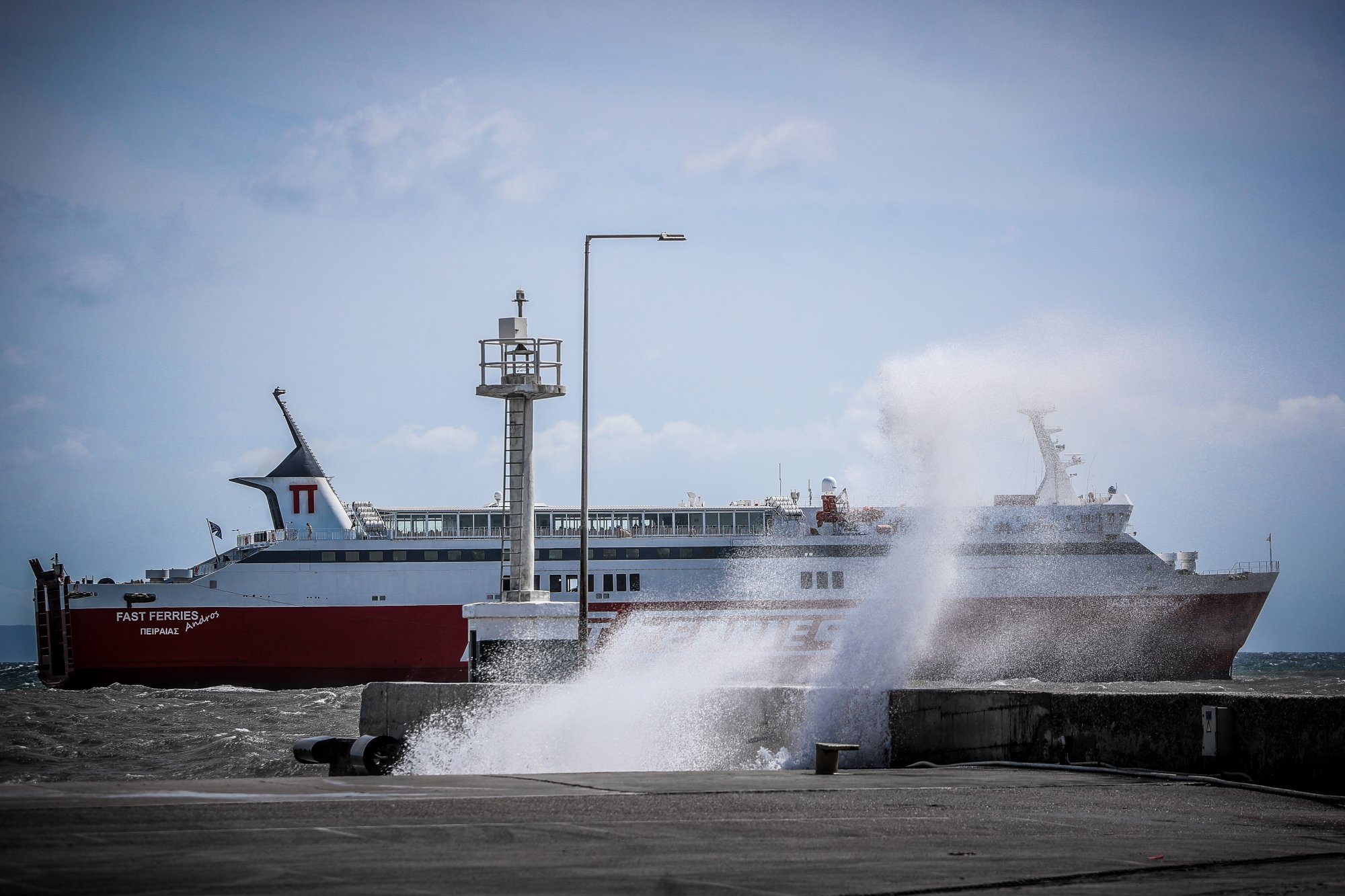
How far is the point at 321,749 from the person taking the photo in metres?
16.0

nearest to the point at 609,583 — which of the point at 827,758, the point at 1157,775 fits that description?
the point at 827,758

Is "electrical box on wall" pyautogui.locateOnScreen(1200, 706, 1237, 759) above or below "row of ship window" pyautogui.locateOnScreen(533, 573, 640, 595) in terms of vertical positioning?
above

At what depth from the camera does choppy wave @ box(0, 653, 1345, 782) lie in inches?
795

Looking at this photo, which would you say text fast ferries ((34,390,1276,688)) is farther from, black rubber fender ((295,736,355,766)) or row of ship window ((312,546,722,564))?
black rubber fender ((295,736,355,766))

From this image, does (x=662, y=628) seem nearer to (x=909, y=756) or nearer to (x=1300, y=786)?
(x=909, y=756)

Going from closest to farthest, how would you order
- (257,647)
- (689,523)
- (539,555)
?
1. (257,647)
2. (539,555)
3. (689,523)

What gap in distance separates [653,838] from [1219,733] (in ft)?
19.4

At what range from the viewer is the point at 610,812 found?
8188 millimetres

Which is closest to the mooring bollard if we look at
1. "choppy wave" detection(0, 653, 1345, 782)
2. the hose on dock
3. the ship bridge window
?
the hose on dock

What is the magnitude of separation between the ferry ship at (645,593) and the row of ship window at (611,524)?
0.28ft

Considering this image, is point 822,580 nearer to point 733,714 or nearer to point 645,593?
point 645,593

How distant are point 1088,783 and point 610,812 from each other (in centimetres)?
448

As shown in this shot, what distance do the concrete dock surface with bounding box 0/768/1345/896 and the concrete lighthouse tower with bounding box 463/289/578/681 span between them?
13.5 m

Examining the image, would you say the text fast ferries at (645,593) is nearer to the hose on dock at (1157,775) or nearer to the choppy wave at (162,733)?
the choppy wave at (162,733)
